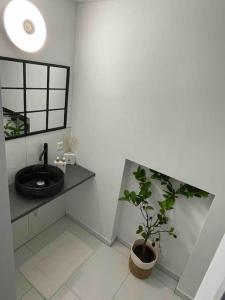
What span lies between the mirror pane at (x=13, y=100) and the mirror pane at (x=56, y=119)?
306 mm

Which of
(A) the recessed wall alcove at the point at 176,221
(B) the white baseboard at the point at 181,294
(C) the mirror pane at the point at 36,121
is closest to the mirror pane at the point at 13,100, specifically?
(C) the mirror pane at the point at 36,121

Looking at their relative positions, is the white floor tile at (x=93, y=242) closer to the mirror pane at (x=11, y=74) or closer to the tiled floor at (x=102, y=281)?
the tiled floor at (x=102, y=281)

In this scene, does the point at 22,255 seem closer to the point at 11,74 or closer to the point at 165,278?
the point at 165,278

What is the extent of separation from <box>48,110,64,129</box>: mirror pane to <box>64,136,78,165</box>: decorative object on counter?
199mm

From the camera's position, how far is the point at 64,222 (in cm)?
250

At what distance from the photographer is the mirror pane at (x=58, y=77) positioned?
1.79 m

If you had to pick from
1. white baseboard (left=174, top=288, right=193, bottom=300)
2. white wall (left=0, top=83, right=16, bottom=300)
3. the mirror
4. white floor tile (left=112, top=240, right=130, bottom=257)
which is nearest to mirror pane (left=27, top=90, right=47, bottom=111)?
the mirror

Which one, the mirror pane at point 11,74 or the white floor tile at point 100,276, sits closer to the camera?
the mirror pane at point 11,74

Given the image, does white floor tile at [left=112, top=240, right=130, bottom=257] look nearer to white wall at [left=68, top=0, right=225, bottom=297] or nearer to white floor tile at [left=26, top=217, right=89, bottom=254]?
white floor tile at [left=26, top=217, right=89, bottom=254]

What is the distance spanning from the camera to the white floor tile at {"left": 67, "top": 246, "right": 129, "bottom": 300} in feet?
5.83

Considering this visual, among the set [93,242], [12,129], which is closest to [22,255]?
[93,242]

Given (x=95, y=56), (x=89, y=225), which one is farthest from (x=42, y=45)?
(x=89, y=225)

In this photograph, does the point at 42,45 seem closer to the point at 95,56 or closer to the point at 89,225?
the point at 95,56

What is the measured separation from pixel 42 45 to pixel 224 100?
4.72 ft
